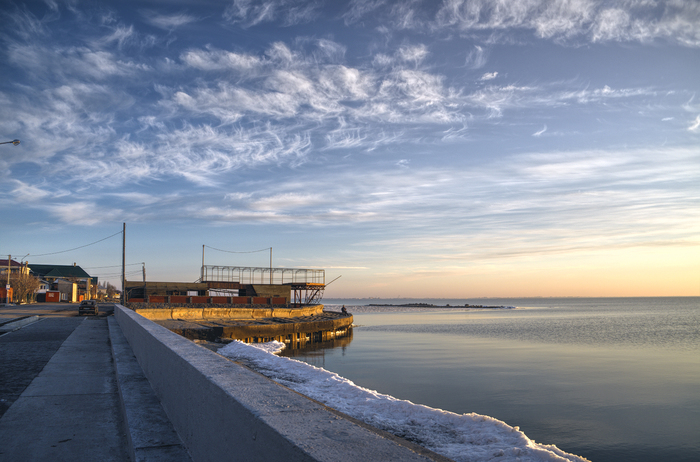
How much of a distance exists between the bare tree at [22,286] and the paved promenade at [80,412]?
225ft

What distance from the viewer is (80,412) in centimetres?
611

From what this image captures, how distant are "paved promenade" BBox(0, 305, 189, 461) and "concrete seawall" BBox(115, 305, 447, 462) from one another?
1.17 ft

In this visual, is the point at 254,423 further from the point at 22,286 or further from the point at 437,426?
the point at 22,286

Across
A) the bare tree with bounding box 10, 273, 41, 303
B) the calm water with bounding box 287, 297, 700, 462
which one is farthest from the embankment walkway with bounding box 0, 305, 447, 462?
the bare tree with bounding box 10, 273, 41, 303

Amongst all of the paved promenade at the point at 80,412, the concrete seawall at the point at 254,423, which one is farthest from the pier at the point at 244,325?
the concrete seawall at the point at 254,423

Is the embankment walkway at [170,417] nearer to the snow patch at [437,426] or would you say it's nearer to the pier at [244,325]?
the snow patch at [437,426]

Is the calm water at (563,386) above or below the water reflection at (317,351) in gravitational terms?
above

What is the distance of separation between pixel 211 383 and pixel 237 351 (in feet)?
61.8

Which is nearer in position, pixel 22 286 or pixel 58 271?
pixel 22 286

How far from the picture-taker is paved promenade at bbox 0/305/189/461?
4.59 metres

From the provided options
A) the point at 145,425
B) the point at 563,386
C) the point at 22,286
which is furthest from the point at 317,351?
the point at 22,286

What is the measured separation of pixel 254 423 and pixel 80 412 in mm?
4797

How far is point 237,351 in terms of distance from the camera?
21.3 metres

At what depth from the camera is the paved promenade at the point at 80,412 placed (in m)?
4.59
